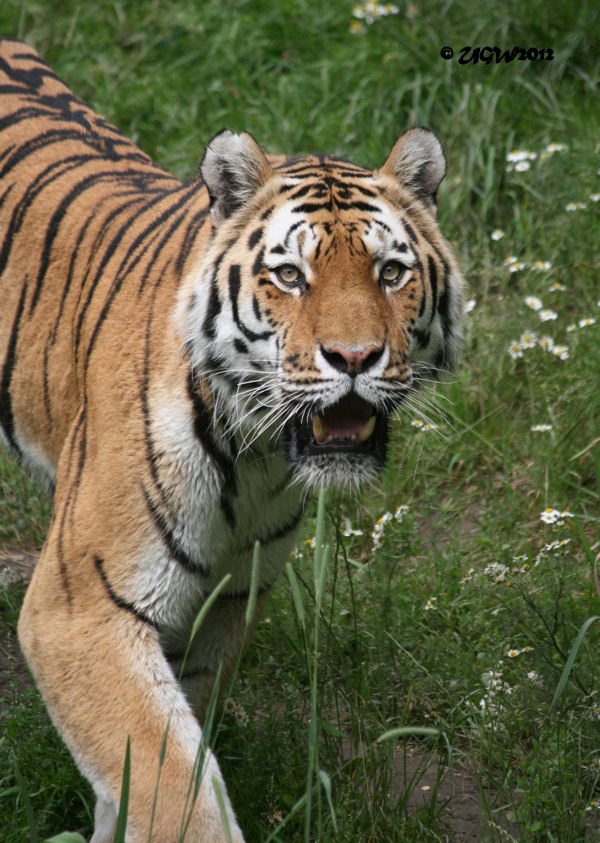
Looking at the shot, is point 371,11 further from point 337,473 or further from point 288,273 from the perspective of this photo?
point 337,473

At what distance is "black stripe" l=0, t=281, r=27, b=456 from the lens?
3.45 m

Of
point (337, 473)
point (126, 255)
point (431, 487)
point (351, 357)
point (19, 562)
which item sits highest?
point (126, 255)

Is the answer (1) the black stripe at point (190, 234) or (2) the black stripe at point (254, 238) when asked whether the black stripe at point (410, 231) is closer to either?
(2) the black stripe at point (254, 238)

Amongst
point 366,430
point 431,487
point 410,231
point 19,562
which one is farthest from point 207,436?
point 431,487

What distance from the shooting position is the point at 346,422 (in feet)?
8.60

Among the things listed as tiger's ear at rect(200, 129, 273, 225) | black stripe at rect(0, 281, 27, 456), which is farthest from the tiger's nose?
black stripe at rect(0, 281, 27, 456)

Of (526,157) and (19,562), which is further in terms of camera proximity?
(526,157)

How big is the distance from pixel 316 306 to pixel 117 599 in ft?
2.71

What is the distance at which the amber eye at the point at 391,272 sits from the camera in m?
2.62

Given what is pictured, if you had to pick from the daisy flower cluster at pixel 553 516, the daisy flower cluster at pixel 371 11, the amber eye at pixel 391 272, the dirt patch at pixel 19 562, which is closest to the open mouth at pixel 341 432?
the amber eye at pixel 391 272

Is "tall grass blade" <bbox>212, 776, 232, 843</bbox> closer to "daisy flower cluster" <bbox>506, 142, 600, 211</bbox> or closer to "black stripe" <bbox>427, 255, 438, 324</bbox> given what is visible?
"black stripe" <bbox>427, 255, 438, 324</bbox>

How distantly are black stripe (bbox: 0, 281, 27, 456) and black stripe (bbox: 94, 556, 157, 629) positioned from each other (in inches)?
37.4

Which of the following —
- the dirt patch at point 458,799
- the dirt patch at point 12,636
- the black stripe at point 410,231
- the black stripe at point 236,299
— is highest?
the black stripe at point 410,231

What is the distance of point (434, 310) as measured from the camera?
276cm
